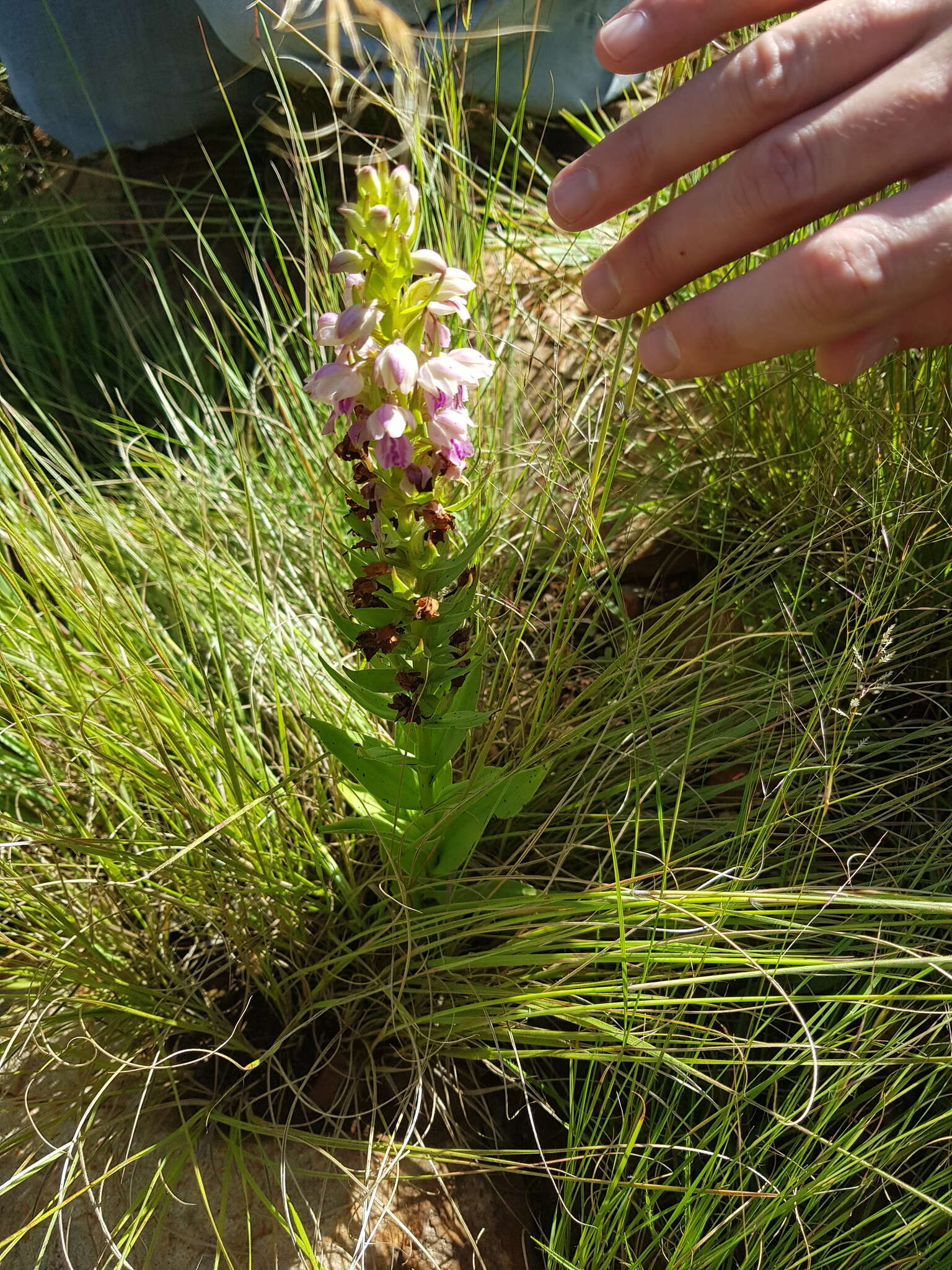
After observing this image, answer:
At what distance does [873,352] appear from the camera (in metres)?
1.27

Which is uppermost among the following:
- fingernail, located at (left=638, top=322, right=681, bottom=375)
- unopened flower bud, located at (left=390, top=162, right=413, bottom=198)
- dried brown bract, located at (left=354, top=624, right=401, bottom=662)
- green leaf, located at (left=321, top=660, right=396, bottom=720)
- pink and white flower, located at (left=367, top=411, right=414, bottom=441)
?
unopened flower bud, located at (left=390, top=162, right=413, bottom=198)

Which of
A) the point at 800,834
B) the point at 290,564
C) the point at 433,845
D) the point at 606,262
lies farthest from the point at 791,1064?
the point at 290,564

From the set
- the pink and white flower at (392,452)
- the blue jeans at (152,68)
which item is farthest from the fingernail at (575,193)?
the blue jeans at (152,68)

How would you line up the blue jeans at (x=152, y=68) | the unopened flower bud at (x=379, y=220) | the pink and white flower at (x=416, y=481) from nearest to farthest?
the unopened flower bud at (x=379, y=220) → the pink and white flower at (x=416, y=481) → the blue jeans at (x=152, y=68)

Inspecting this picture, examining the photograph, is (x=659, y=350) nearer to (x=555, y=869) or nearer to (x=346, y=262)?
(x=346, y=262)

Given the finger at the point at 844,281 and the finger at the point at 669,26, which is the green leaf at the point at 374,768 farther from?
the finger at the point at 669,26

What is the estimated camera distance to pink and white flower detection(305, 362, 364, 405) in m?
1.03

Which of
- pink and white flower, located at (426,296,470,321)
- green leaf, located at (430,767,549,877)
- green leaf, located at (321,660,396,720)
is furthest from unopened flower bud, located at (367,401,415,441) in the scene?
green leaf, located at (430,767,549,877)

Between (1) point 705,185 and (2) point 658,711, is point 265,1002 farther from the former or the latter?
(1) point 705,185

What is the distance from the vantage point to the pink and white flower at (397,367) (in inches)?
39.4

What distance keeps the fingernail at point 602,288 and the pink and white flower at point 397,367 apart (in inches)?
15.8

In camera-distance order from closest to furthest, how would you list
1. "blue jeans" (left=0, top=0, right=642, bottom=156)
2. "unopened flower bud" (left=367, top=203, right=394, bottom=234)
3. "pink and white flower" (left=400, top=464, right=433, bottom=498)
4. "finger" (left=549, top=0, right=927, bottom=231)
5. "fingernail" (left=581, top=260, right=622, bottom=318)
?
"unopened flower bud" (left=367, top=203, right=394, bottom=234) < "pink and white flower" (left=400, top=464, right=433, bottom=498) < "finger" (left=549, top=0, right=927, bottom=231) < "fingernail" (left=581, top=260, right=622, bottom=318) < "blue jeans" (left=0, top=0, right=642, bottom=156)

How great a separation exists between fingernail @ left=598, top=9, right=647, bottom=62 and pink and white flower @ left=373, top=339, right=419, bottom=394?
52 centimetres

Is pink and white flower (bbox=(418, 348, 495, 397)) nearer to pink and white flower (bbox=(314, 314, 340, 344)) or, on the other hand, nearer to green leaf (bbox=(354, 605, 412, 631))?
pink and white flower (bbox=(314, 314, 340, 344))
